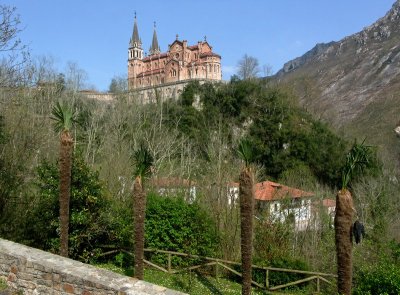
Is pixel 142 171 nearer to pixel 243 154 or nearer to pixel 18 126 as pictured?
pixel 243 154

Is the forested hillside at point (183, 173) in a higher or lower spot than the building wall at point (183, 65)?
lower

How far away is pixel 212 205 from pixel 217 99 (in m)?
19.1

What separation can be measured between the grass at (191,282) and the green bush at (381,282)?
5509 millimetres

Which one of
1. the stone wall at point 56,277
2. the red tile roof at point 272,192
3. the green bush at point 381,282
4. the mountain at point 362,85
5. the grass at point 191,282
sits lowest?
the grass at point 191,282

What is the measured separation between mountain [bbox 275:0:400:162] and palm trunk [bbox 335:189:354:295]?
2775 cm

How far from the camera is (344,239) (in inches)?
398

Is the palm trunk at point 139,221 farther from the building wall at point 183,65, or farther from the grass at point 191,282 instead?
the building wall at point 183,65

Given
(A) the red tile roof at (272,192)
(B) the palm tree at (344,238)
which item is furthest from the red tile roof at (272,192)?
(B) the palm tree at (344,238)

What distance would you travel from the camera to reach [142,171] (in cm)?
1214

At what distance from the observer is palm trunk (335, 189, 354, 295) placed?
10078 mm

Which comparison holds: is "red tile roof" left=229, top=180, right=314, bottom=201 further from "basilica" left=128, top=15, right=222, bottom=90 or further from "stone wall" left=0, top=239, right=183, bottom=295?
"basilica" left=128, top=15, right=222, bottom=90

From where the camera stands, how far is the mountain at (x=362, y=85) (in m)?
45.9

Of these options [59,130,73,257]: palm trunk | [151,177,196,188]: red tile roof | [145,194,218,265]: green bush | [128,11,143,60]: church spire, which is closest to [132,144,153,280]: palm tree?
[59,130,73,257]: palm trunk

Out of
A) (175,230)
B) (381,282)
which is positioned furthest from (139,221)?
(381,282)
